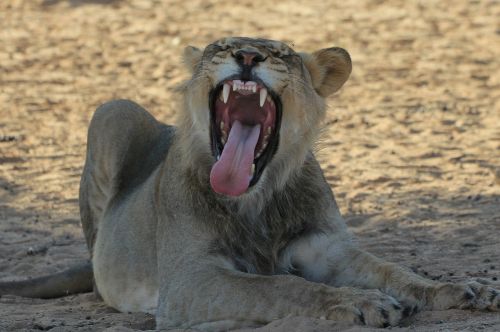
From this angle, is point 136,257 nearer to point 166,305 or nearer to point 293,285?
point 166,305

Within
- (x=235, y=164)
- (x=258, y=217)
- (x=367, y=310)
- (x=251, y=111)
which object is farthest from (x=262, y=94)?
(x=367, y=310)

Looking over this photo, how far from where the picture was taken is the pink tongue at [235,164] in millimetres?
5641

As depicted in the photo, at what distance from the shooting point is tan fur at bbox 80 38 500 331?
5316 millimetres

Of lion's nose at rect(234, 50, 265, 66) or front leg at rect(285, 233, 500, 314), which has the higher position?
lion's nose at rect(234, 50, 265, 66)

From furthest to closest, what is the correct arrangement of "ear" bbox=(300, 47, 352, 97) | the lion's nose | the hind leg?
the hind leg < "ear" bbox=(300, 47, 352, 97) < the lion's nose

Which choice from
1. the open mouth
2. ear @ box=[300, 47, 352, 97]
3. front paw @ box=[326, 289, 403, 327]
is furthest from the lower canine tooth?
front paw @ box=[326, 289, 403, 327]

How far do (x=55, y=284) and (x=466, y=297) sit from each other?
256 cm

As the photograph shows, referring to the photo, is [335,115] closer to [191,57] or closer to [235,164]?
[191,57]

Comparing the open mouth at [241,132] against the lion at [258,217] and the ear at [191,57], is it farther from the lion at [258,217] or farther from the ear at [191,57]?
the ear at [191,57]

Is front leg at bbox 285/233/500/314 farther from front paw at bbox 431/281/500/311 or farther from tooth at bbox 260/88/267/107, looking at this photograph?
tooth at bbox 260/88/267/107

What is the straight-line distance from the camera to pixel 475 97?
11.4m

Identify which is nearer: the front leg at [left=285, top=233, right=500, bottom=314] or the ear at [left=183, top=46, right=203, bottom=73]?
the front leg at [left=285, top=233, right=500, bottom=314]

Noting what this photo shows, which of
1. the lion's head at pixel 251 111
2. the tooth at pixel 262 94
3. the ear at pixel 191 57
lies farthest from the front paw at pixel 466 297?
the ear at pixel 191 57

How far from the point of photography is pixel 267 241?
5832mm
